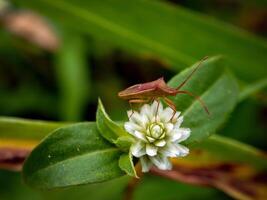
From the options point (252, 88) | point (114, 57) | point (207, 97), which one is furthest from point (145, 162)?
point (114, 57)

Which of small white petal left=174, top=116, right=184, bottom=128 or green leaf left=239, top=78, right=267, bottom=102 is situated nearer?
small white petal left=174, top=116, right=184, bottom=128

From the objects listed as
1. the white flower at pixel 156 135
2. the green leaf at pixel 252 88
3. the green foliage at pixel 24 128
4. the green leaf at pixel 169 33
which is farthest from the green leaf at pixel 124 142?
the green leaf at pixel 169 33

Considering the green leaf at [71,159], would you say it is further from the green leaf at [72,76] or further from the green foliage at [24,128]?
the green leaf at [72,76]

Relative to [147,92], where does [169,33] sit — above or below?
below

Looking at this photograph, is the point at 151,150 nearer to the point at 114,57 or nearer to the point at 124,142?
the point at 124,142

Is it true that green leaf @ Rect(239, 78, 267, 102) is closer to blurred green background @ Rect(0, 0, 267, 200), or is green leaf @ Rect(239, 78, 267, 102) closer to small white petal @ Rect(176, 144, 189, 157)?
blurred green background @ Rect(0, 0, 267, 200)

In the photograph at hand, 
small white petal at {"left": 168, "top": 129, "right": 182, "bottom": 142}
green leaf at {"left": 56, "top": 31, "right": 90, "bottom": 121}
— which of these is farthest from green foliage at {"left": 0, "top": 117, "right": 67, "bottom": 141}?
green leaf at {"left": 56, "top": 31, "right": 90, "bottom": 121}
